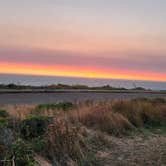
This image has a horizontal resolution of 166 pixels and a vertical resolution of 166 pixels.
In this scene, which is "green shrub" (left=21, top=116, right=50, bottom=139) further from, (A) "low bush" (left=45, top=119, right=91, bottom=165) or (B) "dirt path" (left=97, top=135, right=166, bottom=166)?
(B) "dirt path" (left=97, top=135, right=166, bottom=166)

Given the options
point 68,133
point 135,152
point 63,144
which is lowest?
point 135,152

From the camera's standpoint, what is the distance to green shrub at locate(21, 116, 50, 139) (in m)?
9.54

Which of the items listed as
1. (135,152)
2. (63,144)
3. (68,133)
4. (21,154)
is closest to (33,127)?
(68,133)

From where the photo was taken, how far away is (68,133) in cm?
931

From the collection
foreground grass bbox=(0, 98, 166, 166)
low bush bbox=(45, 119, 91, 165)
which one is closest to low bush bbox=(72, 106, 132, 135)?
foreground grass bbox=(0, 98, 166, 166)

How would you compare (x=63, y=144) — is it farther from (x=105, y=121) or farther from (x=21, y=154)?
(x=105, y=121)

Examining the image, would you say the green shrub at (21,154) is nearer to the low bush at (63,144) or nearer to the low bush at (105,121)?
the low bush at (63,144)

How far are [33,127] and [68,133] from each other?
1000mm

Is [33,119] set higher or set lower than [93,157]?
higher

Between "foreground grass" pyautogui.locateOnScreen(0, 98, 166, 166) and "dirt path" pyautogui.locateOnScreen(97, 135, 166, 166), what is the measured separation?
24cm

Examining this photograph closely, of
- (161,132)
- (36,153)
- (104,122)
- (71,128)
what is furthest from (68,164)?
(161,132)

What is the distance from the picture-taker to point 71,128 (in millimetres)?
9695

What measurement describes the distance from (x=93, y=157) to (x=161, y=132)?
4.62 metres

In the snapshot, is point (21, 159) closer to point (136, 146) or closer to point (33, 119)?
point (33, 119)
